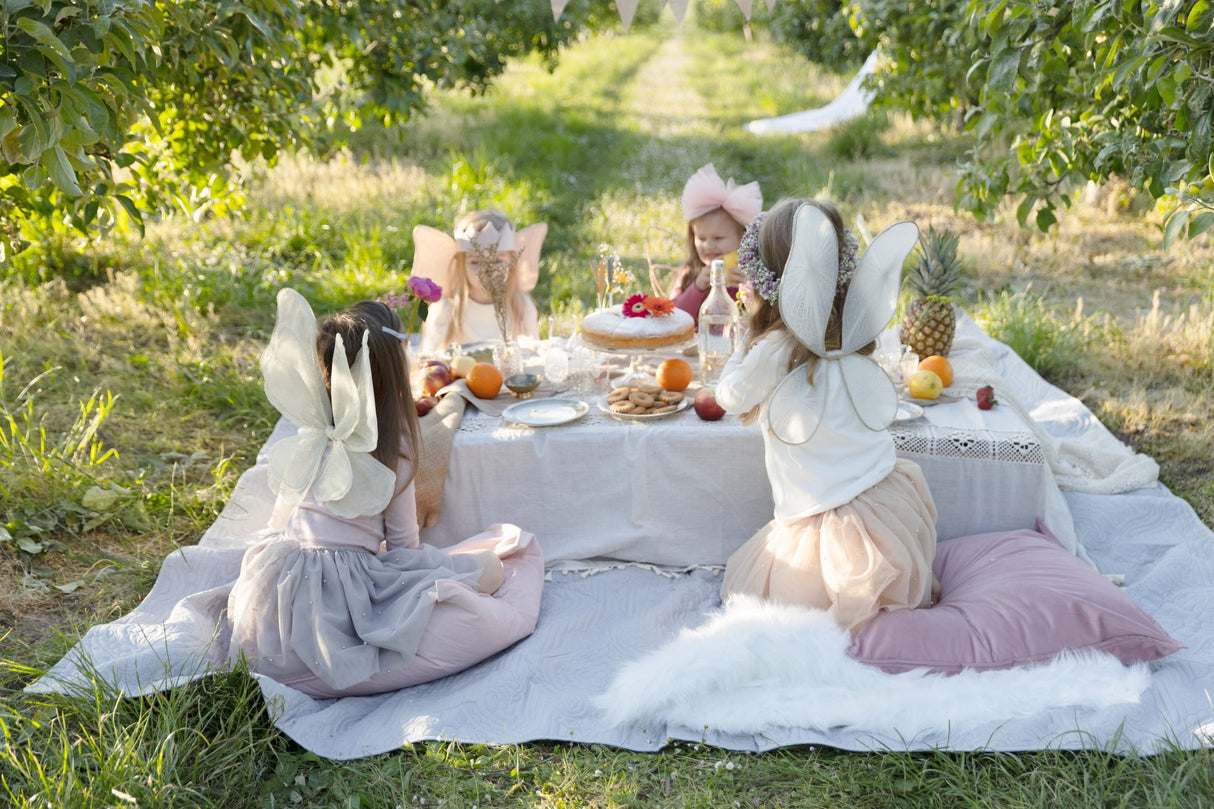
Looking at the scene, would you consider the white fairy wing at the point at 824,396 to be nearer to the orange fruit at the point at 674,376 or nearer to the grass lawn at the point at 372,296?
the orange fruit at the point at 674,376

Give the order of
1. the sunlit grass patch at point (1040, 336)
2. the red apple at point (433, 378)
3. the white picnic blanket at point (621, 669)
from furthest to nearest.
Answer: the sunlit grass patch at point (1040, 336) < the red apple at point (433, 378) < the white picnic blanket at point (621, 669)

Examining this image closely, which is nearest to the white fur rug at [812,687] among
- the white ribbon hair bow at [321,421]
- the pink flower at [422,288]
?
the white ribbon hair bow at [321,421]

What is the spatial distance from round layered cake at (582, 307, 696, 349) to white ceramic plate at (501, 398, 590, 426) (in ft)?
0.95

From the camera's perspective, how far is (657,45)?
1871 inches

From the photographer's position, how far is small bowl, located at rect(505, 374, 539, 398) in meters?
4.10

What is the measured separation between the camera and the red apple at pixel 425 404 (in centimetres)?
396

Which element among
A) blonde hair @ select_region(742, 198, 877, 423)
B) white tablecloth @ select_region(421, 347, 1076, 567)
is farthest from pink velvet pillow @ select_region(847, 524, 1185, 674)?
blonde hair @ select_region(742, 198, 877, 423)

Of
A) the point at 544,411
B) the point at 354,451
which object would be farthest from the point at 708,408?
the point at 354,451

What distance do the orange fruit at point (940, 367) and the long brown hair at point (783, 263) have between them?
0.92m

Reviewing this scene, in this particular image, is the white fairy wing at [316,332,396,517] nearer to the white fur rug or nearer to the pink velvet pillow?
the white fur rug

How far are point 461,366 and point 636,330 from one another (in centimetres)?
91

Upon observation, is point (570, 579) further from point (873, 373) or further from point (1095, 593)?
→ point (1095, 593)

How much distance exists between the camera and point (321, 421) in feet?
10.1

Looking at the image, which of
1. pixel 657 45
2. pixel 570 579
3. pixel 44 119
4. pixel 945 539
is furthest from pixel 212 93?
pixel 657 45
